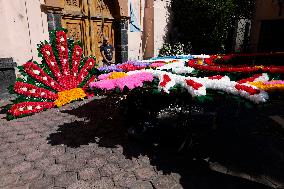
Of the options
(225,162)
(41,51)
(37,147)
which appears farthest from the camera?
(41,51)

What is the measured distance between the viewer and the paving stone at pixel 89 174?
3320 millimetres

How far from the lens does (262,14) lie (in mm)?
15023

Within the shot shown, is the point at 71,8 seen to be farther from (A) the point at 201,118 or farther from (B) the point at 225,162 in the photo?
(B) the point at 225,162

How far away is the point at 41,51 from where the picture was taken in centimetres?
624

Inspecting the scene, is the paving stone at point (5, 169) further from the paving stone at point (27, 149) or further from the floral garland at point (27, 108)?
the floral garland at point (27, 108)

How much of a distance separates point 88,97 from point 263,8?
1301cm

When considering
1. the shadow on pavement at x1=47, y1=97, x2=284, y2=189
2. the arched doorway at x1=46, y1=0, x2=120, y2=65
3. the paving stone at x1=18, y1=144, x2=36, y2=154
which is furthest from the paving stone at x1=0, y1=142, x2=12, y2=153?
the arched doorway at x1=46, y1=0, x2=120, y2=65

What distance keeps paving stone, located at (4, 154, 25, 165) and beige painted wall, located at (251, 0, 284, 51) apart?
15212 millimetres

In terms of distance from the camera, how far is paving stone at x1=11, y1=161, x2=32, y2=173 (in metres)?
3.52

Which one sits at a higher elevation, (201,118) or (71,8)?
(71,8)

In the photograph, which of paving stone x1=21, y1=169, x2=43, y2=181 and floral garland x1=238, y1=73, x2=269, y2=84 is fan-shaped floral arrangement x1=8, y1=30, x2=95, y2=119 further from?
floral garland x1=238, y1=73, x2=269, y2=84

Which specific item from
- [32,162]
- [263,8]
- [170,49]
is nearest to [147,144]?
[32,162]

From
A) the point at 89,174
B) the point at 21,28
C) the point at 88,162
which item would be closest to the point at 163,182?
the point at 89,174

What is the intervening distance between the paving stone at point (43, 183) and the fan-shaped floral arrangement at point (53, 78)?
2.93 meters
